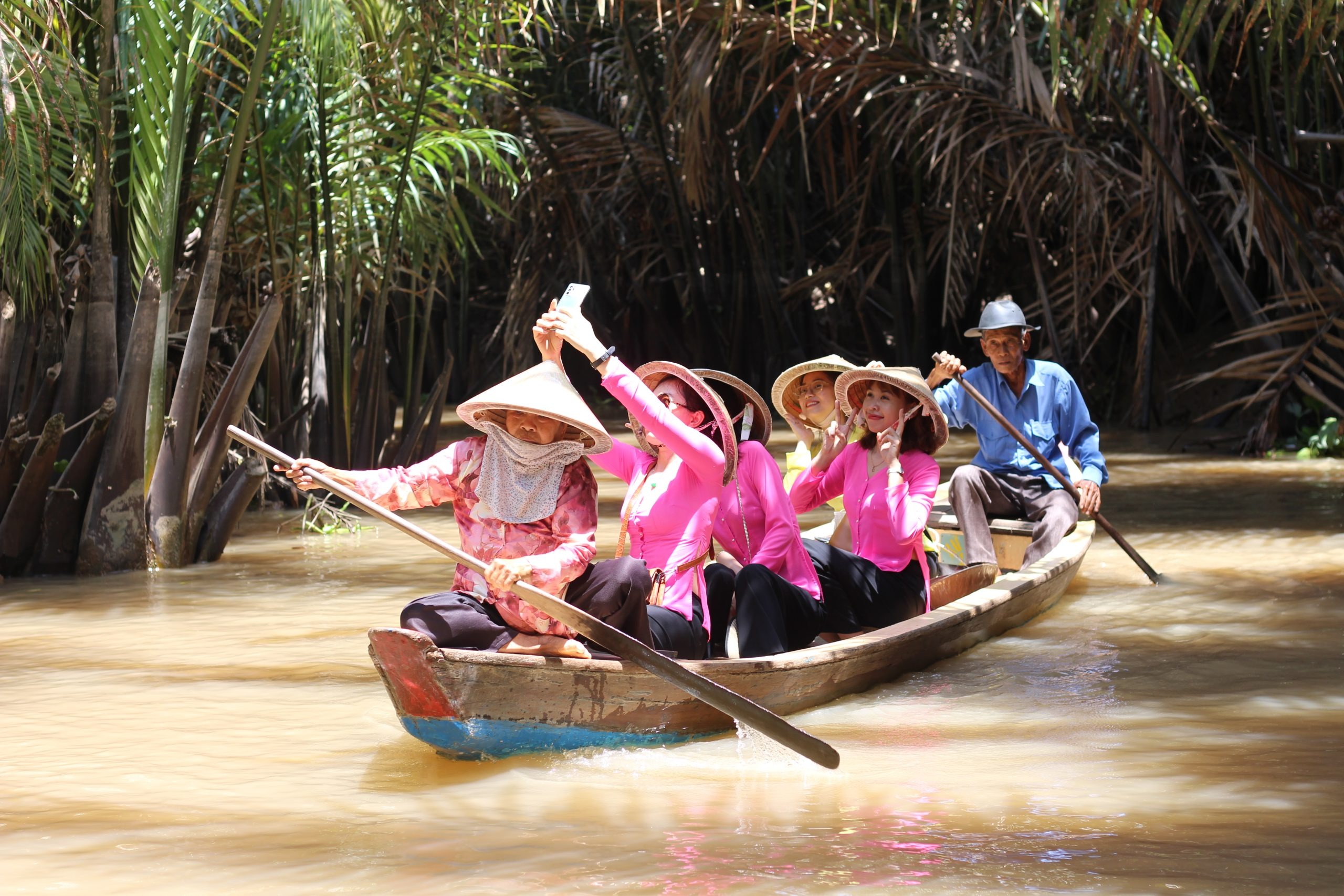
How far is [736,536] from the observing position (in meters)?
4.71

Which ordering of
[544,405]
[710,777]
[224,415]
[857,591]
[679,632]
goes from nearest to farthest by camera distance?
[544,405]
[710,777]
[679,632]
[857,591]
[224,415]

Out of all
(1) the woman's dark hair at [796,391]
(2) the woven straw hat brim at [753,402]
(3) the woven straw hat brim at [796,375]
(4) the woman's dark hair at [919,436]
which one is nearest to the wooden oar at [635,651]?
(2) the woven straw hat brim at [753,402]

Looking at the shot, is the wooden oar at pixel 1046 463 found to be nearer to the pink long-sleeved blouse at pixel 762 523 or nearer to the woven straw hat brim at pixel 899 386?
the woven straw hat brim at pixel 899 386

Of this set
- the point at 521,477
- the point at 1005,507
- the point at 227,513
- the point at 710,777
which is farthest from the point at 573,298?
the point at 227,513

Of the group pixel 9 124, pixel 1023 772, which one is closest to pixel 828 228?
pixel 9 124

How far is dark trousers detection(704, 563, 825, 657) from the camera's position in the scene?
14.4 ft

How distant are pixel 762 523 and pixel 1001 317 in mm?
2175

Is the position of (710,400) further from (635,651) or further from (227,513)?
(227,513)

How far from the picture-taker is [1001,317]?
6426 millimetres

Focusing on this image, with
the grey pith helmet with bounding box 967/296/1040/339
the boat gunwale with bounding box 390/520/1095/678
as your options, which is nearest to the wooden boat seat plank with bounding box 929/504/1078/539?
the boat gunwale with bounding box 390/520/1095/678

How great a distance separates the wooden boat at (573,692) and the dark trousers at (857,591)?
30 cm

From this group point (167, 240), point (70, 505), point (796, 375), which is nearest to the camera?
point (796, 375)

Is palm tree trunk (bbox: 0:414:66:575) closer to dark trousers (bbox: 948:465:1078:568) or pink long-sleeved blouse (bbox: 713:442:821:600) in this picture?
pink long-sleeved blouse (bbox: 713:442:821:600)

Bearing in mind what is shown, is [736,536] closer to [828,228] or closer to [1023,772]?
[1023,772]
